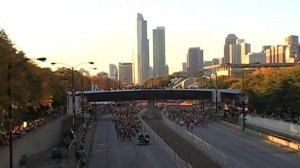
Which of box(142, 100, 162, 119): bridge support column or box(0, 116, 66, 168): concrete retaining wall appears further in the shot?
box(142, 100, 162, 119): bridge support column

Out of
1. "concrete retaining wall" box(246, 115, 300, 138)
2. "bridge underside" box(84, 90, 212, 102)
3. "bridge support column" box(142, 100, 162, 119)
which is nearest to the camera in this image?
"concrete retaining wall" box(246, 115, 300, 138)

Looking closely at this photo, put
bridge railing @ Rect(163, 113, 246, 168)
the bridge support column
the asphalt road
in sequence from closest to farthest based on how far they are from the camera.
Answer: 1. bridge railing @ Rect(163, 113, 246, 168)
2. the asphalt road
3. the bridge support column

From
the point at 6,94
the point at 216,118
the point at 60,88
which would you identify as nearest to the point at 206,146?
the point at 6,94

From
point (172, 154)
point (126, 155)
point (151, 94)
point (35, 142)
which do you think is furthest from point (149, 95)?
point (172, 154)

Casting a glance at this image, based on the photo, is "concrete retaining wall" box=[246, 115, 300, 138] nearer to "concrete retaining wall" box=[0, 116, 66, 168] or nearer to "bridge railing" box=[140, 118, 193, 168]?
"bridge railing" box=[140, 118, 193, 168]

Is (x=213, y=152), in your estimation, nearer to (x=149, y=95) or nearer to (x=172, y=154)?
(x=172, y=154)

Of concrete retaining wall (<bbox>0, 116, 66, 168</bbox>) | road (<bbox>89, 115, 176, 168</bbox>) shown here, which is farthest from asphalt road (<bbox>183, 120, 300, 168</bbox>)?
concrete retaining wall (<bbox>0, 116, 66, 168</bbox>)

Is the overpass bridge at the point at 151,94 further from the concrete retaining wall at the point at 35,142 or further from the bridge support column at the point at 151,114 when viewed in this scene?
the concrete retaining wall at the point at 35,142

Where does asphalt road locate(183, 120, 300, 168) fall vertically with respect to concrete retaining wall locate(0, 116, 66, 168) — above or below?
below
